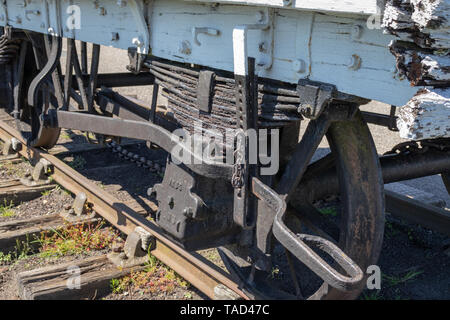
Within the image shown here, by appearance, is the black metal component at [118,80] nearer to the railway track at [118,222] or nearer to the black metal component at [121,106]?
the black metal component at [121,106]

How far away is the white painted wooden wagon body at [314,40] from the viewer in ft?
5.70

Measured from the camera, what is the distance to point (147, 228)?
12.1 feet

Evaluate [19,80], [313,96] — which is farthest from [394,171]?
[19,80]

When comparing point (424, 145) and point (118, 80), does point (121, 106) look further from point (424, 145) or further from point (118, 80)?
point (424, 145)

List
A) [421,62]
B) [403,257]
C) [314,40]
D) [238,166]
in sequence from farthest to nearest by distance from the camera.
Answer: [403,257]
[238,166]
[314,40]
[421,62]

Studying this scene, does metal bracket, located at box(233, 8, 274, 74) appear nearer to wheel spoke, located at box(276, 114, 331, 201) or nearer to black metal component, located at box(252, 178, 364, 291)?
wheel spoke, located at box(276, 114, 331, 201)

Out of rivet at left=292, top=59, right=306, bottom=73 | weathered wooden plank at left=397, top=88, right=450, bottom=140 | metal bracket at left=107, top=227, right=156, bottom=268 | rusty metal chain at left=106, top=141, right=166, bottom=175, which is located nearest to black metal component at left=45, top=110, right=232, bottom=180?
rivet at left=292, top=59, right=306, bottom=73

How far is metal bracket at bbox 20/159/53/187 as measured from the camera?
4.79 m

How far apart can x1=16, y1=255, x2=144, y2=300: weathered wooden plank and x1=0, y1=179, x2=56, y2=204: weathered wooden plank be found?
1352 mm

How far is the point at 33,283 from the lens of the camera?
3.13 metres

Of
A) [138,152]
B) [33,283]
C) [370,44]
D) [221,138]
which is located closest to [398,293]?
[221,138]

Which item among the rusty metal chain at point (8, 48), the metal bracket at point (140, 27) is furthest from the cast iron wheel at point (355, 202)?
the rusty metal chain at point (8, 48)

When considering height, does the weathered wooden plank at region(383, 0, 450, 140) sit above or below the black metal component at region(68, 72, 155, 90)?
above

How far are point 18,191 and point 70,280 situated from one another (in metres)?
1.59
